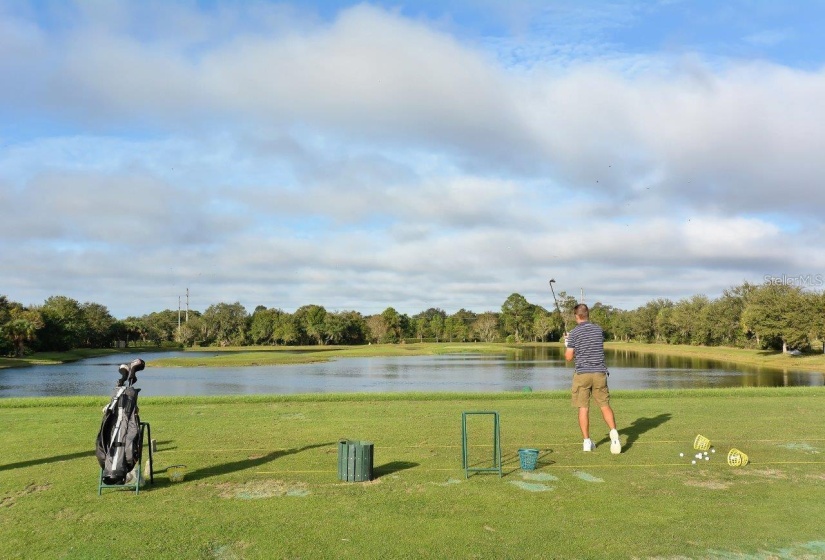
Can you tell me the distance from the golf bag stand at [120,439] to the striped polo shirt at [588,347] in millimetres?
6736

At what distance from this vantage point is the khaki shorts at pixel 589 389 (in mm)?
10547

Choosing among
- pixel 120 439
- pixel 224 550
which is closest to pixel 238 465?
pixel 120 439

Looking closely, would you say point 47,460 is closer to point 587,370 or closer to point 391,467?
point 391,467

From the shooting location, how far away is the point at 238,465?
9.79 metres

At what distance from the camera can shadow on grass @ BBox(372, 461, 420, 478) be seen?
909 centimetres

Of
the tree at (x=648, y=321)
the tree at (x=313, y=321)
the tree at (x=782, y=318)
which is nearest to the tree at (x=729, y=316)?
the tree at (x=782, y=318)

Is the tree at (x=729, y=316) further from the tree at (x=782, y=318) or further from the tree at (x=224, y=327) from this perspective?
the tree at (x=224, y=327)

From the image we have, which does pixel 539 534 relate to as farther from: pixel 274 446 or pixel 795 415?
pixel 795 415

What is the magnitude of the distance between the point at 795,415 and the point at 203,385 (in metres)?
36.2

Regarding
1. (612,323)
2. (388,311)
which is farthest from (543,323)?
(388,311)

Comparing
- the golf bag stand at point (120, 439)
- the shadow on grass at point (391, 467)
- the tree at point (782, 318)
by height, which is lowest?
the shadow on grass at point (391, 467)

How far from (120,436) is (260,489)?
1.89 m

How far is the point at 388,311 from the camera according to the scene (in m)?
166

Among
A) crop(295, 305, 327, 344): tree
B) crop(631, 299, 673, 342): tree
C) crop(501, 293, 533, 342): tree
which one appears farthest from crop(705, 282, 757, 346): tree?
crop(295, 305, 327, 344): tree
